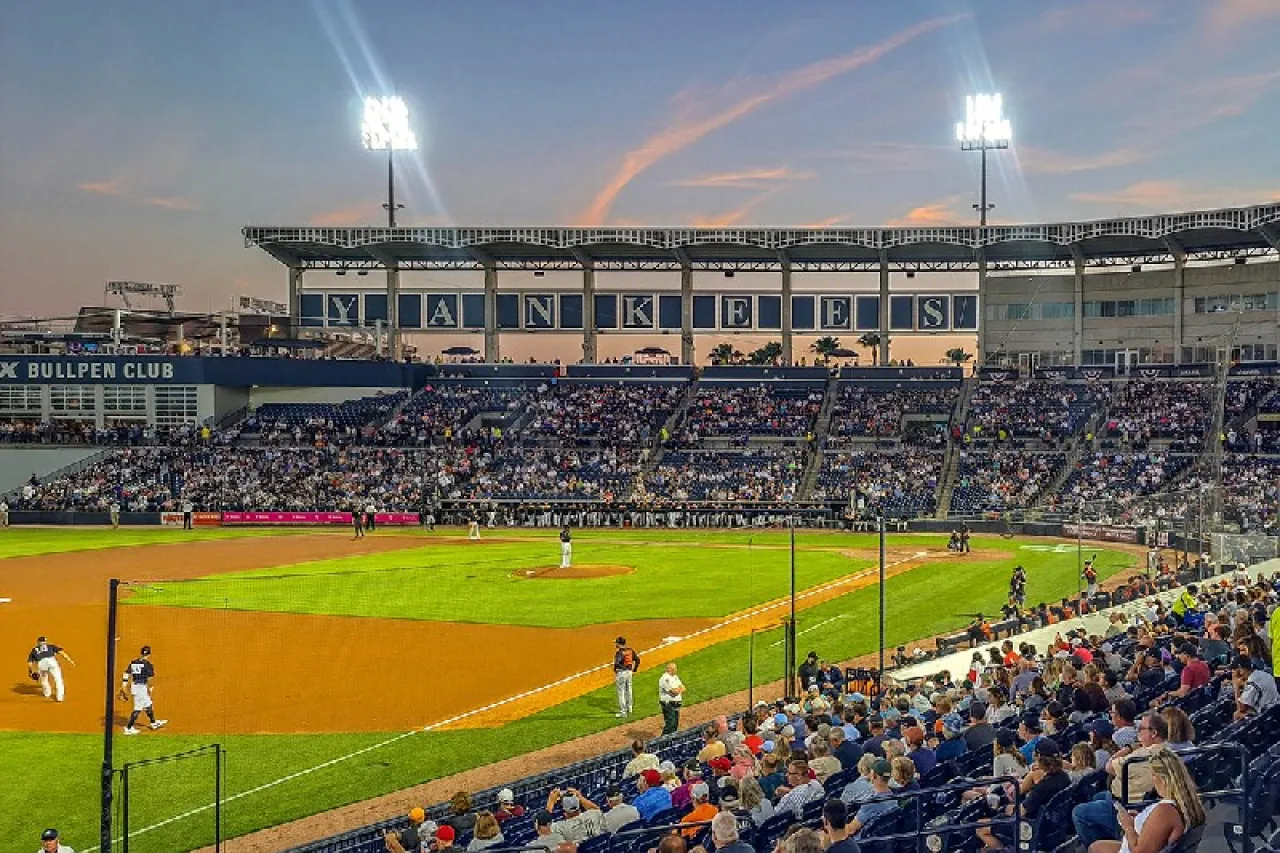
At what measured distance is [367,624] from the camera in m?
30.0

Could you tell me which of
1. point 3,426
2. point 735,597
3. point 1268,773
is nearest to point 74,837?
point 1268,773

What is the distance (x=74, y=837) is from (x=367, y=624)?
49.7 ft

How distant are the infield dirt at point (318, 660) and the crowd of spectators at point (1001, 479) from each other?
19.5 m

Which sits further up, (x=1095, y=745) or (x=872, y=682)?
(x=1095, y=745)

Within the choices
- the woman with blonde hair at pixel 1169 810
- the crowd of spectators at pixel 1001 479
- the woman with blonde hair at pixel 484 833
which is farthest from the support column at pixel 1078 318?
the woman with blonde hair at pixel 1169 810

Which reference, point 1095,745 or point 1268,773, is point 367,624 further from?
point 1268,773

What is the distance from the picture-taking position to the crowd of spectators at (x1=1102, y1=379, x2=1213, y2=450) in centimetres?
5788

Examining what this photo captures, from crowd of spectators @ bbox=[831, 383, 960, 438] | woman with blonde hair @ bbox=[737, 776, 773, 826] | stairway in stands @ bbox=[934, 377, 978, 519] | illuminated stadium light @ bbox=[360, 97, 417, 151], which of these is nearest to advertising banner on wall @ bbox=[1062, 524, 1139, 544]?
stairway in stands @ bbox=[934, 377, 978, 519]

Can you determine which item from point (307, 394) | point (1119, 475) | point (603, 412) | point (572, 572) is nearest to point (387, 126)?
point (307, 394)

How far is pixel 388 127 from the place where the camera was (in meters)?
73.8

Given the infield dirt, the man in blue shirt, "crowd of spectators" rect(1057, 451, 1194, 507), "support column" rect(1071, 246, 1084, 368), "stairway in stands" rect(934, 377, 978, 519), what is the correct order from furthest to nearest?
"support column" rect(1071, 246, 1084, 368)
"stairway in stands" rect(934, 377, 978, 519)
"crowd of spectators" rect(1057, 451, 1194, 507)
the infield dirt
the man in blue shirt

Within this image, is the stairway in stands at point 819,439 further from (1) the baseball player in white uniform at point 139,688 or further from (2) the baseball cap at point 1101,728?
(2) the baseball cap at point 1101,728

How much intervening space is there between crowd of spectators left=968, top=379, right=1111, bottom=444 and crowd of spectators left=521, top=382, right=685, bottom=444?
18.3 metres

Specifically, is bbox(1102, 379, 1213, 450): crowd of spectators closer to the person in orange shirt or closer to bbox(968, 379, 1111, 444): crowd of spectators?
bbox(968, 379, 1111, 444): crowd of spectators
